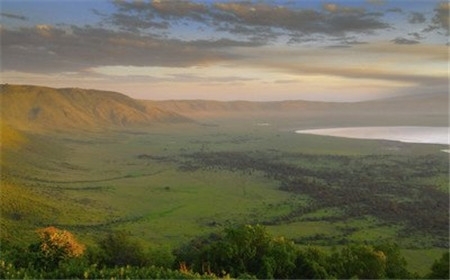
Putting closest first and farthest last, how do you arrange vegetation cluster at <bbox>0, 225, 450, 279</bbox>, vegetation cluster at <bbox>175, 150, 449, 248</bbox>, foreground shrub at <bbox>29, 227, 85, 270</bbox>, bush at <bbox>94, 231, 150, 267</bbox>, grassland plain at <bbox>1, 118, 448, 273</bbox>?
foreground shrub at <bbox>29, 227, 85, 270</bbox> < vegetation cluster at <bbox>0, 225, 450, 279</bbox> < bush at <bbox>94, 231, 150, 267</bbox> < grassland plain at <bbox>1, 118, 448, 273</bbox> < vegetation cluster at <bbox>175, 150, 449, 248</bbox>

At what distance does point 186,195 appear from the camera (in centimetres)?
10881

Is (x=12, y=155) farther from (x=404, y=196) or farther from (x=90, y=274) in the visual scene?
(x=90, y=274)

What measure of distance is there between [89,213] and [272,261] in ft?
188

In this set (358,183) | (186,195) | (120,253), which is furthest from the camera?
(358,183)

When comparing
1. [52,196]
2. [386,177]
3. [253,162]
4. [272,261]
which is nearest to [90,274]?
[272,261]

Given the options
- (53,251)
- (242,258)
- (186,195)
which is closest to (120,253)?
(242,258)

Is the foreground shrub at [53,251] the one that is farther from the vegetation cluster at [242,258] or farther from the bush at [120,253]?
the bush at [120,253]

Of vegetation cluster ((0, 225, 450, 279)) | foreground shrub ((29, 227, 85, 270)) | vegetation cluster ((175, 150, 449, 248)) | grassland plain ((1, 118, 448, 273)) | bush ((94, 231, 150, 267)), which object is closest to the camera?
foreground shrub ((29, 227, 85, 270))

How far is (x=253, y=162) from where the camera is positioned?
156250 mm

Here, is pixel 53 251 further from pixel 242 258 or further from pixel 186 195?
pixel 186 195

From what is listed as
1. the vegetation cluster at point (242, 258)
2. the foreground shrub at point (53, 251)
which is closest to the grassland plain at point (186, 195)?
the vegetation cluster at point (242, 258)

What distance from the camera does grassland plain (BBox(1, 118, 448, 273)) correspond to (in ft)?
251

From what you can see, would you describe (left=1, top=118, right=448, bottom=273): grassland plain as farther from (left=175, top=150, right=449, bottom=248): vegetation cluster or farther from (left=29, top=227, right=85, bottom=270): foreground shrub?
(left=29, top=227, right=85, bottom=270): foreground shrub

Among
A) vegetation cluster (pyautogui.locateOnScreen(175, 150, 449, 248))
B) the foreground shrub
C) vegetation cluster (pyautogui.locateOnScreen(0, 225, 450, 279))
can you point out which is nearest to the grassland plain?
vegetation cluster (pyautogui.locateOnScreen(175, 150, 449, 248))
